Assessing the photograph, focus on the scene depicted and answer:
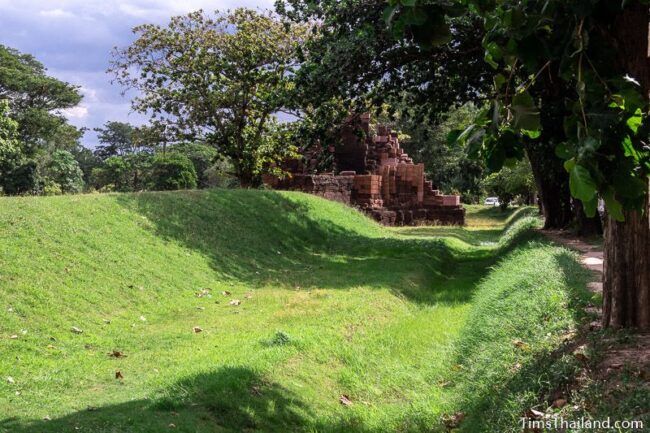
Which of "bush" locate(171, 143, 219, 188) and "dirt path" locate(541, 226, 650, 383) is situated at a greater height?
"bush" locate(171, 143, 219, 188)

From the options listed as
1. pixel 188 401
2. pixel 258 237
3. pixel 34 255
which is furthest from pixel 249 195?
pixel 188 401

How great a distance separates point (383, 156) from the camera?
29297 mm

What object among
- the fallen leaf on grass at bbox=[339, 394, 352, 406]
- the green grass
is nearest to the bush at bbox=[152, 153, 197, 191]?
the green grass

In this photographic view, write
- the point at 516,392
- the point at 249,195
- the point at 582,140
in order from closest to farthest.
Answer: the point at 582,140 < the point at 516,392 < the point at 249,195

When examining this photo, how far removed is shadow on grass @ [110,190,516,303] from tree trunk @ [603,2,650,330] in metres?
5.69

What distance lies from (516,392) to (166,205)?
32.5 feet

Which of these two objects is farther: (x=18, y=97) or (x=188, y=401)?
(x=18, y=97)

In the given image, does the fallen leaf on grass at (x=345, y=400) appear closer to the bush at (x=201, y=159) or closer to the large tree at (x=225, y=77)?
the large tree at (x=225, y=77)

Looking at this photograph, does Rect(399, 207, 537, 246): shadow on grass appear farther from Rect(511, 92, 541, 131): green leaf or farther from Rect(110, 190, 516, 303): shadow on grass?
Rect(511, 92, 541, 131): green leaf

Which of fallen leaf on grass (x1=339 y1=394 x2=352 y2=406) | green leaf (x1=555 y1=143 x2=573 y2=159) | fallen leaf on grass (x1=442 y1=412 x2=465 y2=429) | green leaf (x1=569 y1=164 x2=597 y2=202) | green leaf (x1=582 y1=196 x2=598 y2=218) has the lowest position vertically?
fallen leaf on grass (x1=339 y1=394 x2=352 y2=406)

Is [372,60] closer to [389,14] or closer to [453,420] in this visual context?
[453,420]

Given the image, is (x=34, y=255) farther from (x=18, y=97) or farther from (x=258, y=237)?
(x=18, y=97)

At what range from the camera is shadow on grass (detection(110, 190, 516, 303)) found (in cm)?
1169

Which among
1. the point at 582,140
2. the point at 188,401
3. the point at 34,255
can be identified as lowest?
the point at 188,401
